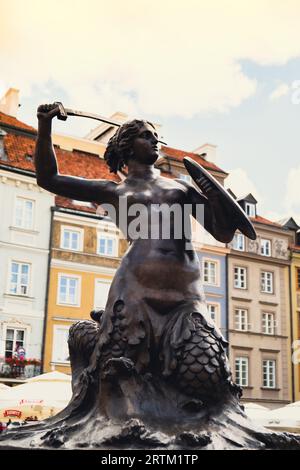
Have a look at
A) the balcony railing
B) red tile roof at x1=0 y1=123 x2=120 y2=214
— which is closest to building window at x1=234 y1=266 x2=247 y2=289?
red tile roof at x1=0 y1=123 x2=120 y2=214

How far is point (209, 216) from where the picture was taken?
405 cm

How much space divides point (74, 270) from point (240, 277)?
10.3 meters

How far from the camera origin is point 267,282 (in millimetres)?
35562

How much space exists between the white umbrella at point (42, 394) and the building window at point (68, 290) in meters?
13.1

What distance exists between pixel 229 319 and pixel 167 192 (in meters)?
30.0

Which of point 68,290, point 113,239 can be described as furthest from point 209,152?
point 68,290

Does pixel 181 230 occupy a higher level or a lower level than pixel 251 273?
lower

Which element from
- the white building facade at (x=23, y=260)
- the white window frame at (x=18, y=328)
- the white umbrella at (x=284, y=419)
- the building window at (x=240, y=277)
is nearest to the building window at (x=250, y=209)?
the building window at (x=240, y=277)

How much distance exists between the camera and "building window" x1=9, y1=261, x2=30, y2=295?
88.0ft

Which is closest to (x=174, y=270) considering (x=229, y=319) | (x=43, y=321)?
(x=43, y=321)

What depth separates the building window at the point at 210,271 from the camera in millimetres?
33750

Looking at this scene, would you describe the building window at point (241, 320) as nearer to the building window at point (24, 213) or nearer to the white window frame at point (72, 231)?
the white window frame at point (72, 231)
